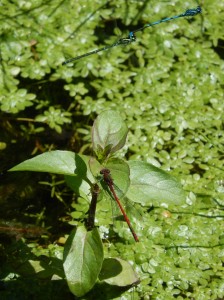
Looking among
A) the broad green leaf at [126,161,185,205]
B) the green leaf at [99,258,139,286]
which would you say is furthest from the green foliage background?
the broad green leaf at [126,161,185,205]

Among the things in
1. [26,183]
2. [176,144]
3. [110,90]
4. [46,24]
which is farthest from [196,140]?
[46,24]

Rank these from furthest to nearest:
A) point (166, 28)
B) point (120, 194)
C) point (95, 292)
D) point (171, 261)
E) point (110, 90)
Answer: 1. point (166, 28)
2. point (110, 90)
3. point (171, 261)
4. point (95, 292)
5. point (120, 194)

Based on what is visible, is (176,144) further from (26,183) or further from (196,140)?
(26,183)

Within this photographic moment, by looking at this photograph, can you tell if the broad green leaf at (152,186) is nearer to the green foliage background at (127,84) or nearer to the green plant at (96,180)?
the green plant at (96,180)

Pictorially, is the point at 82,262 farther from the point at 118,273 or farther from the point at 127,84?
the point at 127,84

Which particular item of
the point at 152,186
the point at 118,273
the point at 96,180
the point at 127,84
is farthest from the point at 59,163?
the point at 127,84

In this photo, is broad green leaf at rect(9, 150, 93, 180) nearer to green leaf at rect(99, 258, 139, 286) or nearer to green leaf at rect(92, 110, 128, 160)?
green leaf at rect(92, 110, 128, 160)
